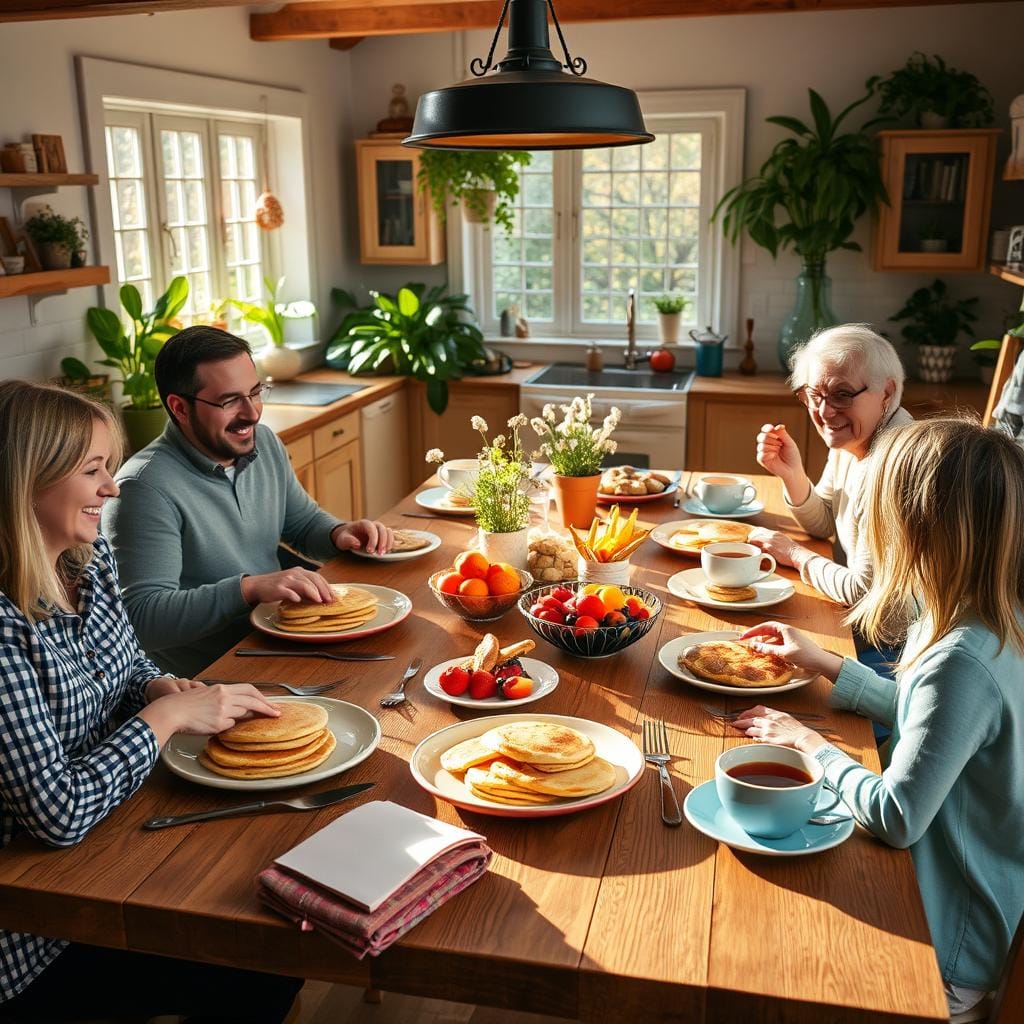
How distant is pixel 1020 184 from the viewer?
514cm

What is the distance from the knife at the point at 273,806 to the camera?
4.98 ft

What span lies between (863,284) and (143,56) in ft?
11.3

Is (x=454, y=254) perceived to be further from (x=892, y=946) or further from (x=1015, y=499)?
(x=892, y=946)

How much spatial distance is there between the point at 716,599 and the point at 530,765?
0.91 metres

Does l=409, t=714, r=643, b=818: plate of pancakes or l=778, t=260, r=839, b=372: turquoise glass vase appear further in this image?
l=778, t=260, r=839, b=372: turquoise glass vase

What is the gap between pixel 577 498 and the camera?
2865 millimetres

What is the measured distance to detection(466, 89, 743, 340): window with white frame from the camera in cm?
566

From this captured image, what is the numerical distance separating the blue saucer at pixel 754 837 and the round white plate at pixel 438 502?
1.54 meters

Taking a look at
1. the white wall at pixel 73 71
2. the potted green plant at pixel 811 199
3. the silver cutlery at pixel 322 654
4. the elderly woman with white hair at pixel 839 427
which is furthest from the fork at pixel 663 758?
the potted green plant at pixel 811 199

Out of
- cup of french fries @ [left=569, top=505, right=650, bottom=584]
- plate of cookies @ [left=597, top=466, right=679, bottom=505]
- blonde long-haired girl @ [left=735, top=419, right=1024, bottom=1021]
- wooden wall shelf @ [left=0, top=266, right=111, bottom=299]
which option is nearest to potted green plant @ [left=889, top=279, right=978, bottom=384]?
plate of cookies @ [left=597, top=466, right=679, bottom=505]

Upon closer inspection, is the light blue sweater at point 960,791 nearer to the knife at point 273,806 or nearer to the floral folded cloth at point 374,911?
the floral folded cloth at point 374,911

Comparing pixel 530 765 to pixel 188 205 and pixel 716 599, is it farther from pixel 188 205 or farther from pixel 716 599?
pixel 188 205

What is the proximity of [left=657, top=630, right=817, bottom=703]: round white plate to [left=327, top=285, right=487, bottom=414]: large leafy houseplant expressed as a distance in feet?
11.3

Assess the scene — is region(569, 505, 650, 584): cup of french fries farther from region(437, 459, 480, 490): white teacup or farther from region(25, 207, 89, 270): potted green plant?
region(25, 207, 89, 270): potted green plant
